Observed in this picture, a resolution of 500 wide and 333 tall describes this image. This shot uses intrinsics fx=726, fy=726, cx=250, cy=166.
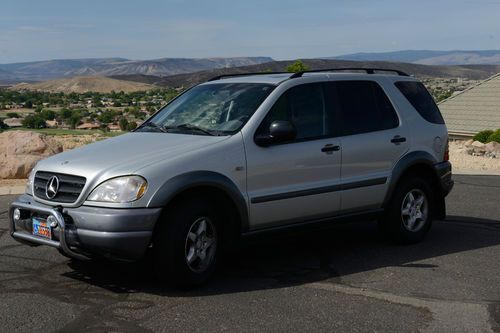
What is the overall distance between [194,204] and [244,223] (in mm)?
562

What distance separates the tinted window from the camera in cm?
821

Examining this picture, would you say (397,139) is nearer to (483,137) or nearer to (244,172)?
(244,172)

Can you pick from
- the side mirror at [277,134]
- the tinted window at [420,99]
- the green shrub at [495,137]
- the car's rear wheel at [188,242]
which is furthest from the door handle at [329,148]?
the green shrub at [495,137]

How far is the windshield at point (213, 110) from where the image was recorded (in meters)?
6.70

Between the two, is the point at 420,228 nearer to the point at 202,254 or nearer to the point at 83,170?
the point at 202,254

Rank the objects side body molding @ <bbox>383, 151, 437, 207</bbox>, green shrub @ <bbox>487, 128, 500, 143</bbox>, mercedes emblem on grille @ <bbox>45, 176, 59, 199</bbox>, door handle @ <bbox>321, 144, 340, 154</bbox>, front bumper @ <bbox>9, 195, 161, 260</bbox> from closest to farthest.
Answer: front bumper @ <bbox>9, 195, 161, 260</bbox> → mercedes emblem on grille @ <bbox>45, 176, 59, 199</bbox> → door handle @ <bbox>321, 144, 340, 154</bbox> → side body molding @ <bbox>383, 151, 437, 207</bbox> → green shrub @ <bbox>487, 128, 500, 143</bbox>

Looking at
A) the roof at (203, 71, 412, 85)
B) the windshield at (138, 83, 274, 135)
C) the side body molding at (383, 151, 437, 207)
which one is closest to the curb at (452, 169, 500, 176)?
the side body molding at (383, 151, 437, 207)

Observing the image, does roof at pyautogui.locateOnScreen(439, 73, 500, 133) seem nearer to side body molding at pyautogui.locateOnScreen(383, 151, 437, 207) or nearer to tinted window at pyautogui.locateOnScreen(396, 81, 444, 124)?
tinted window at pyautogui.locateOnScreen(396, 81, 444, 124)

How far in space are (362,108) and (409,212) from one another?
4.35ft

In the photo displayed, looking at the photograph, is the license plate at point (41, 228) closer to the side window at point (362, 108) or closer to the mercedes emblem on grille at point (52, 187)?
the mercedes emblem on grille at point (52, 187)

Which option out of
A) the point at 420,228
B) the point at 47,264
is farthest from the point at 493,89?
the point at 47,264

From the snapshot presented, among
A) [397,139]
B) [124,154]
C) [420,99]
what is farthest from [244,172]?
[420,99]

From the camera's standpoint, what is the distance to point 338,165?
7133 millimetres

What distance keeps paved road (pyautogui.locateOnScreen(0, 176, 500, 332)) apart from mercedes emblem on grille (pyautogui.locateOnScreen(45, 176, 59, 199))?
0.82 m
